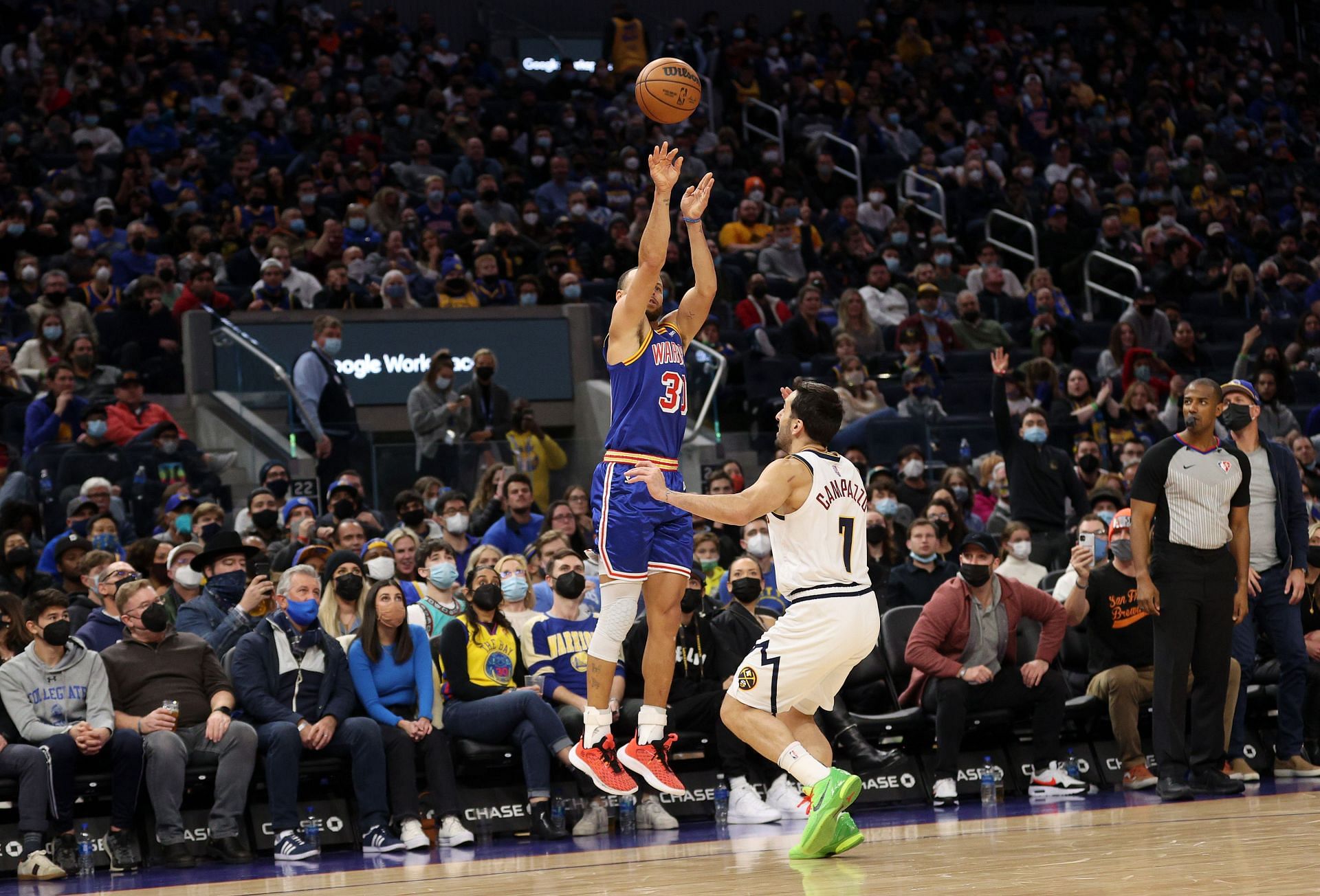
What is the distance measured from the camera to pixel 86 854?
8.98 meters

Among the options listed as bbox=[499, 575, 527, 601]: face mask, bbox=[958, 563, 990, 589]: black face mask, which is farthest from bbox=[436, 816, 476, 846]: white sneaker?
bbox=[958, 563, 990, 589]: black face mask

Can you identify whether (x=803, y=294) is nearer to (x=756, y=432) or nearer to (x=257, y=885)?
(x=756, y=432)

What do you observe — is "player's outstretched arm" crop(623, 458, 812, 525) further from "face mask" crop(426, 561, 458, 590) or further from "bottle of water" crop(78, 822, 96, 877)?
"bottle of water" crop(78, 822, 96, 877)

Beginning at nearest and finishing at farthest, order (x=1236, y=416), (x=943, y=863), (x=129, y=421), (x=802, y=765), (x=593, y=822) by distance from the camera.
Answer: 1. (x=943, y=863)
2. (x=802, y=765)
3. (x=593, y=822)
4. (x=1236, y=416)
5. (x=129, y=421)

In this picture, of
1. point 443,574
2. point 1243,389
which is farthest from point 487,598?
point 1243,389

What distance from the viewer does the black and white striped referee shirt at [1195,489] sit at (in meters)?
9.31

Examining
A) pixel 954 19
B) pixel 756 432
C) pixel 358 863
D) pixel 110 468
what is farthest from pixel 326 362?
pixel 954 19

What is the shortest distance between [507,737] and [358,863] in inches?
56.5

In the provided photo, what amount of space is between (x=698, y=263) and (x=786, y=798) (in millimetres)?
3637

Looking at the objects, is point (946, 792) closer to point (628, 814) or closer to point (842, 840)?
point (628, 814)

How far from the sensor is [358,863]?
854 centimetres

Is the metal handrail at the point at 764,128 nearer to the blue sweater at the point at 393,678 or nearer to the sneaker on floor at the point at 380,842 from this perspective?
the blue sweater at the point at 393,678

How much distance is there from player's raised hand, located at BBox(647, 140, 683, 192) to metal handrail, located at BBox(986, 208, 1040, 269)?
13372 millimetres

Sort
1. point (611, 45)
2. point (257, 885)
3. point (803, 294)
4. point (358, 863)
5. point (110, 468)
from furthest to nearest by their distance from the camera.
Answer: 1. point (611, 45)
2. point (803, 294)
3. point (110, 468)
4. point (358, 863)
5. point (257, 885)
